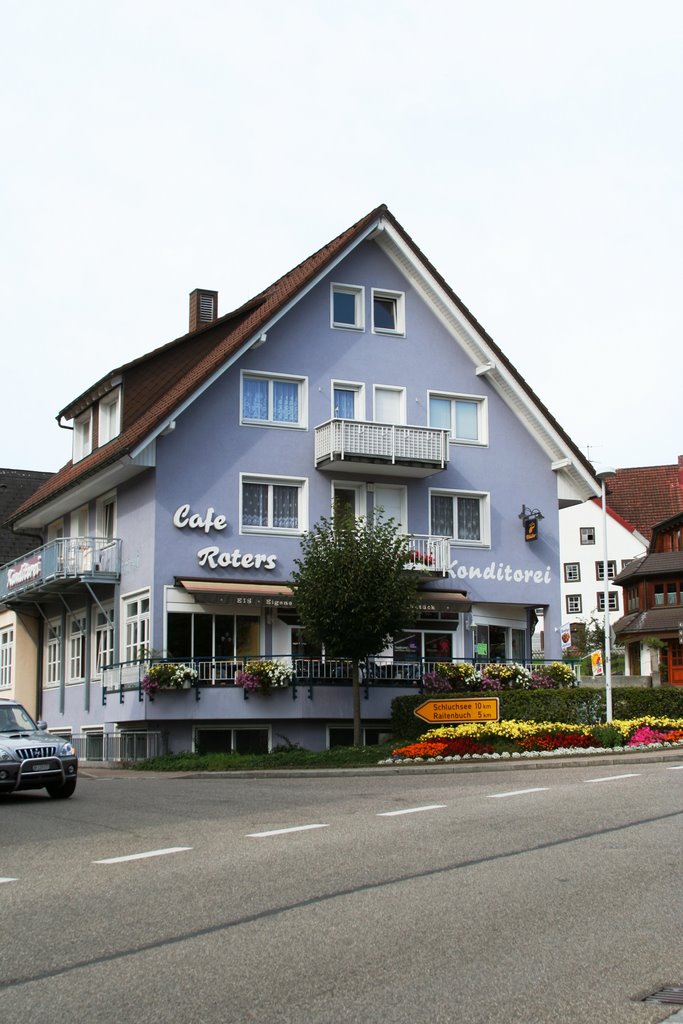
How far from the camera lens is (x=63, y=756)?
19.8m

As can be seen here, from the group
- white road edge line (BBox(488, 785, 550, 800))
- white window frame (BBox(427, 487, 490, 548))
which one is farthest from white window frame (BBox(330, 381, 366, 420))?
white road edge line (BBox(488, 785, 550, 800))

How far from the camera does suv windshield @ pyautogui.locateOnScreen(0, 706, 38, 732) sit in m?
20.7

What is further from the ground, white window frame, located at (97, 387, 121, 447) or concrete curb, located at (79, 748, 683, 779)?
white window frame, located at (97, 387, 121, 447)

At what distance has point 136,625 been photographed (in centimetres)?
3275

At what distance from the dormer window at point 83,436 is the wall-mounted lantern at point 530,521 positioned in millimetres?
12772

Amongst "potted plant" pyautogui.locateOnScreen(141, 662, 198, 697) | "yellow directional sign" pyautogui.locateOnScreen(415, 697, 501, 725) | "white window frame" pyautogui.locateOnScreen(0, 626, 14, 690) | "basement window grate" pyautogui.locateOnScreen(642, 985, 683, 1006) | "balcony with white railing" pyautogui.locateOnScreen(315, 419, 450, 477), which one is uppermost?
"balcony with white railing" pyautogui.locateOnScreen(315, 419, 450, 477)

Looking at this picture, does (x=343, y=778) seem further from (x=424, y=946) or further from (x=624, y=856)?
(x=424, y=946)

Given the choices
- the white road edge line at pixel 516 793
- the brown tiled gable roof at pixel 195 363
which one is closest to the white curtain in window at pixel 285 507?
the brown tiled gable roof at pixel 195 363

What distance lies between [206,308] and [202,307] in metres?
0.13

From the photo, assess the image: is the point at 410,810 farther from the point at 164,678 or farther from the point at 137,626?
the point at 137,626

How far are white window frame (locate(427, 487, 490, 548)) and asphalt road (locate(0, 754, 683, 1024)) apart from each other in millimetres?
19690

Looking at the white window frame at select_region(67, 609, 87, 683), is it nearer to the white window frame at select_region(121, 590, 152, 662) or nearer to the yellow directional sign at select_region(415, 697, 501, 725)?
the white window frame at select_region(121, 590, 152, 662)

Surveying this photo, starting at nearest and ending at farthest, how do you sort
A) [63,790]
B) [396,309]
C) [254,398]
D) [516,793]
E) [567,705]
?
1. [516,793]
2. [63,790]
3. [567,705]
4. [254,398]
5. [396,309]

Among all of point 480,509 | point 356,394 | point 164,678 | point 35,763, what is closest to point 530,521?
point 480,509
